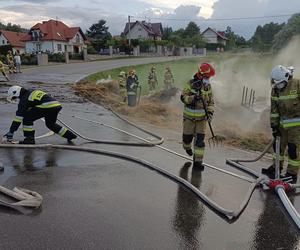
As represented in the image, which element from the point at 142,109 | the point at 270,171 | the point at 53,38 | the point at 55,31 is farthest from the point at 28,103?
the point at 55,31

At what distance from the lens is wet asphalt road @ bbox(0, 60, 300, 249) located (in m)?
4.01

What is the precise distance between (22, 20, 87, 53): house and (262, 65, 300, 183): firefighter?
6077 cm

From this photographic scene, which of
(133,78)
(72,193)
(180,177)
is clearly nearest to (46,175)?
(72,193)

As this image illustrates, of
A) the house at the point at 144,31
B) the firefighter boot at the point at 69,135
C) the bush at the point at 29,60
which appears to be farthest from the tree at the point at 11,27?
the firefighter boot at the point at 69,135

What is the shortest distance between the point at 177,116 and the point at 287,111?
8.58m

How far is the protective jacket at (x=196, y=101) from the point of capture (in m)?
6.36

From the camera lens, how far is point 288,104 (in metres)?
5.80

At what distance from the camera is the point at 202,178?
20.0 feet

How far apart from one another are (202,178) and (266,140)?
217 inches

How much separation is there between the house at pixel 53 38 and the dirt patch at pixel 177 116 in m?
48.7

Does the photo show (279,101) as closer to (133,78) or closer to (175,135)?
(175,135)

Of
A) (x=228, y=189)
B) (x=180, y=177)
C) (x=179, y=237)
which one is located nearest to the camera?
(x=179, y=237)

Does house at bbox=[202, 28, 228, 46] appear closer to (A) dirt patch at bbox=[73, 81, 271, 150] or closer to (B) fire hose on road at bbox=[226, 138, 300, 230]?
(A) dirt patch at bbox=[73, 81, 271, 150]

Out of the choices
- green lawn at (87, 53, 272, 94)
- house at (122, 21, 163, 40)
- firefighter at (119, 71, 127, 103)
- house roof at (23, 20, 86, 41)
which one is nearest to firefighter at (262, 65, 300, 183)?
firefighter at (119, 71, 127, 103)
